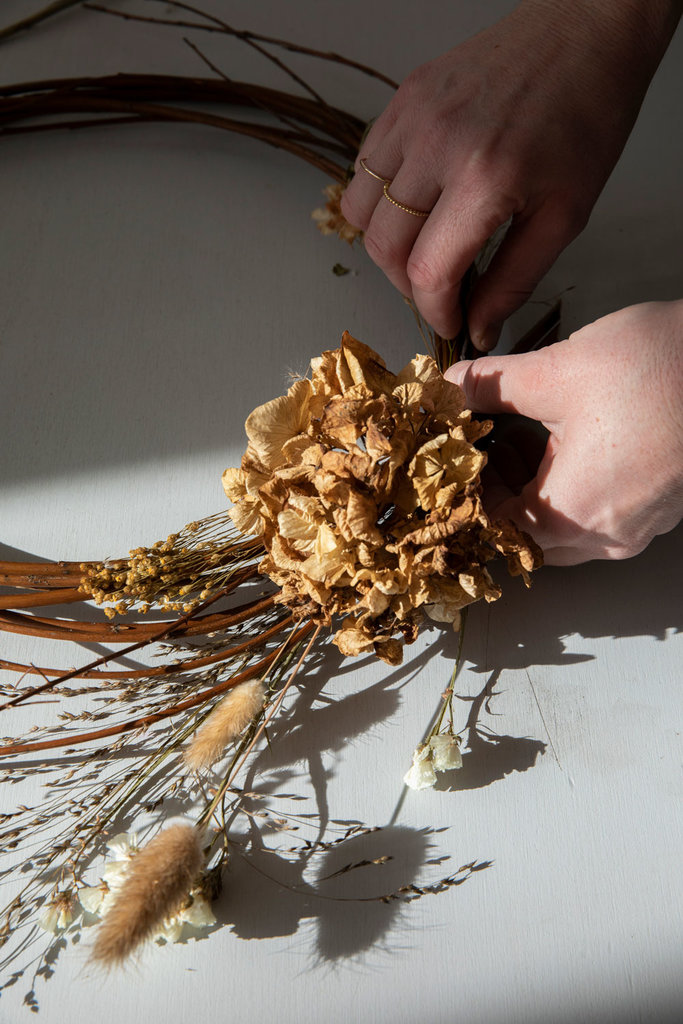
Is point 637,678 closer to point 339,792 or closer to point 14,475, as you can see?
point 339,792

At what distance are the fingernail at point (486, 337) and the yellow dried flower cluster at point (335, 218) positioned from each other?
31cm

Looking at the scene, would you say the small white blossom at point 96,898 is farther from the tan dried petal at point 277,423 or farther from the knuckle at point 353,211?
the knuckle at point 353,211

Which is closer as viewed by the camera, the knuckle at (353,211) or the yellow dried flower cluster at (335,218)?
the knuckle at (353,211)

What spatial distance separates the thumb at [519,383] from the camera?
0.77 metres

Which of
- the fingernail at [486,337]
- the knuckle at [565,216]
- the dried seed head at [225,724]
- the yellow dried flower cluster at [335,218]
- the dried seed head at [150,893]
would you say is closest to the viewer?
the dried seed head at [150,893]

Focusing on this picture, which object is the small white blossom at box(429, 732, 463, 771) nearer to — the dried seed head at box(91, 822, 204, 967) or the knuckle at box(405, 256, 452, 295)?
the dried seed head at box(91, 822, 204, 967)

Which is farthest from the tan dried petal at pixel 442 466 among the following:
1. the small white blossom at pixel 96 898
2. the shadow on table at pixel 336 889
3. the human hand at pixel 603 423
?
the small white blossom at pixel 96 898

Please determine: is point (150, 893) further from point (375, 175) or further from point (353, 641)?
point (375, 175)

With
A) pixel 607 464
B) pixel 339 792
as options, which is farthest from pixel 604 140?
pixel 339 792

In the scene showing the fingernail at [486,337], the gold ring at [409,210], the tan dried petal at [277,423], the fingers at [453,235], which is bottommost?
the fingernail at [486,337]

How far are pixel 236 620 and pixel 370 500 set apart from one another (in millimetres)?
257

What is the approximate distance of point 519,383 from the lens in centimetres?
80

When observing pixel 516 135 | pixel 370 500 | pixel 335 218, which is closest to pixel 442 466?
pixel 370 500

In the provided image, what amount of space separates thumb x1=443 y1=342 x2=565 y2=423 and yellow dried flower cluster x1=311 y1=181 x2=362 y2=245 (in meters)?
0.42
